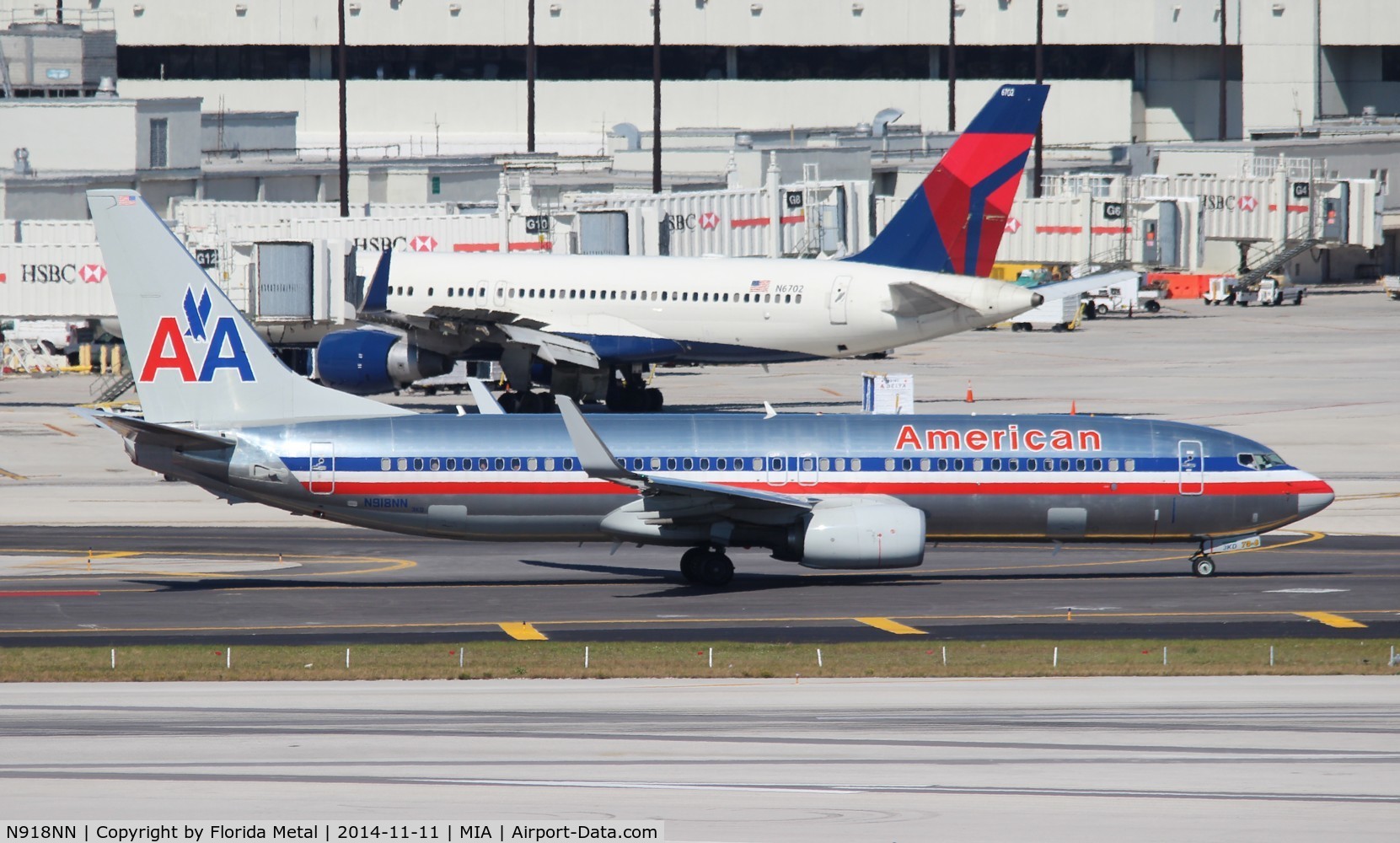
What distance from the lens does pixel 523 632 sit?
3381 centimetres

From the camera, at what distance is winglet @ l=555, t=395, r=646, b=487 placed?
35.1 metres

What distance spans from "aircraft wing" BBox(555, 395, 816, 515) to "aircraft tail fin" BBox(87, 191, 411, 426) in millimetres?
5306

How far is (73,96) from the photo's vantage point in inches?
3809

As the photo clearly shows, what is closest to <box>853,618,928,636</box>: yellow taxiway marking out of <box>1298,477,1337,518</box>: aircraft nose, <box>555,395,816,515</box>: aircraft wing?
<box>555,395,816,515</box>: aircraft wing

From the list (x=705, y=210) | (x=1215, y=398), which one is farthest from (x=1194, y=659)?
(x=705, y=210)

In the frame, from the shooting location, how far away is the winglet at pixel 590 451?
3509 centimetres

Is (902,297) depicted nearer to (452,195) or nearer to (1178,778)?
(1178,778)

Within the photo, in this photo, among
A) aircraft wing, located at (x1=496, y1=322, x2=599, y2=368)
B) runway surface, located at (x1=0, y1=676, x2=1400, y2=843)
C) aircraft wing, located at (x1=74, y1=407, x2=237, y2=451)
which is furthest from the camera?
aircraft wing, located at (x1=496, y1=322, x2=599, y2=368)

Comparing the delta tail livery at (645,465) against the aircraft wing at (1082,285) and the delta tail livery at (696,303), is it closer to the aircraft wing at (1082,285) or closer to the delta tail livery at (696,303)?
the delta tail livery at (696,303)

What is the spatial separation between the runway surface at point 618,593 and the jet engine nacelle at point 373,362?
13.4 metres

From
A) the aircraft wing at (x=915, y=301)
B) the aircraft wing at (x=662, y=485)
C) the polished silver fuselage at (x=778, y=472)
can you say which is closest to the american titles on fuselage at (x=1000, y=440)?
the polished silver fuselage at (x=778, y=472)

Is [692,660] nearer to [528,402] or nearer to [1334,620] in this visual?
[1334,620]

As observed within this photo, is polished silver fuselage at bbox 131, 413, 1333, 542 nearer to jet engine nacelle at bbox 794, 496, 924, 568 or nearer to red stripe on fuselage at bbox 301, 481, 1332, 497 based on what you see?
red stripe on fuselage at bbox 301, 481, 1332, 497

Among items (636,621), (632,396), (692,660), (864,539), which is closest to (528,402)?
(632,396)
